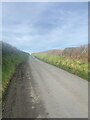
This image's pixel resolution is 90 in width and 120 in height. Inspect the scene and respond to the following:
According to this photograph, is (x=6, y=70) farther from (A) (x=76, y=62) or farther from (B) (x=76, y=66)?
(A) (x=76, y=62)

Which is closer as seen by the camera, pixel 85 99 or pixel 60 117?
pixel 60 117

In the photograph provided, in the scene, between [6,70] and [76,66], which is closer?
[6,70]

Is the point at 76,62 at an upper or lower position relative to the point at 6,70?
upper

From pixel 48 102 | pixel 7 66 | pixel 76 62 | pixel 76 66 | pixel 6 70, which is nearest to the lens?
pixel 48 102

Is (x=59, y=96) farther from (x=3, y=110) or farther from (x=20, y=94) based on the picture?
(x=3, y=110)

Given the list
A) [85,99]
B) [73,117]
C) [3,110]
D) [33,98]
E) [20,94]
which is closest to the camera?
[73,117]

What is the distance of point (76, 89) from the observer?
17.8 metres

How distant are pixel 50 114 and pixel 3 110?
8.20 ft

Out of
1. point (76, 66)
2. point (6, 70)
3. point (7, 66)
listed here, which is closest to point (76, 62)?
point (76, 66)

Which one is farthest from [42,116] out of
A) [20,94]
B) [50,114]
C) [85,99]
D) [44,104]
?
[20,94]

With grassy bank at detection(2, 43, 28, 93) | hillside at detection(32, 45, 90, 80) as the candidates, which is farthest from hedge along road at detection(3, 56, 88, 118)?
hillside at detection(32, 45, 90, 80)

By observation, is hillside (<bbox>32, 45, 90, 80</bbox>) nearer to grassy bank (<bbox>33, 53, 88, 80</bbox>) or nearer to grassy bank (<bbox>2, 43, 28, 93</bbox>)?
grassy bank (<bbox>33, 53, 88, 80</bbox>)

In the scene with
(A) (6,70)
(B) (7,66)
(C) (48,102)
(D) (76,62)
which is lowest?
(C) (48,102)

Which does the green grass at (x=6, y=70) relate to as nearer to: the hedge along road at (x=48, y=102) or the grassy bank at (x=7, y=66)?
the grassy bank at (x=7, y=66)
